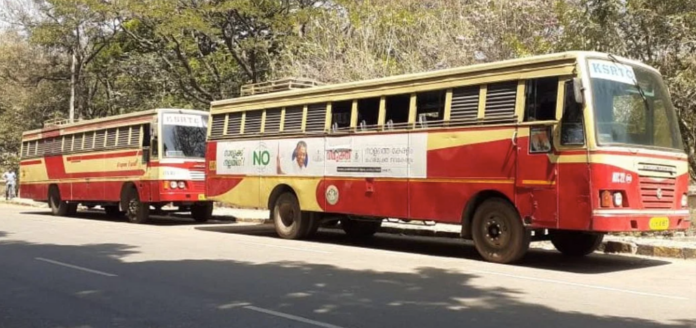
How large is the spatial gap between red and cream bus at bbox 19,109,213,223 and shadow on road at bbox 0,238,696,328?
25.8 ft

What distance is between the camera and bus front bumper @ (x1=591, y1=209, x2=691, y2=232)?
9.74 meters

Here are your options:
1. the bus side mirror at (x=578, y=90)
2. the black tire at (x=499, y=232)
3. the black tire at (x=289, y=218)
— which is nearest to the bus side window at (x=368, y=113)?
the black tire at (x=289, y=218)

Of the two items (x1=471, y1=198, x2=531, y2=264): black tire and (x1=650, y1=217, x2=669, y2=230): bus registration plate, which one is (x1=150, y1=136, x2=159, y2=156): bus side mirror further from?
(x1=650, y1=217, x2=669, y2=230): bus registration plate

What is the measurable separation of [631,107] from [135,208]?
14237 millimetres

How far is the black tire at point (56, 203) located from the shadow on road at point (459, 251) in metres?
8.31

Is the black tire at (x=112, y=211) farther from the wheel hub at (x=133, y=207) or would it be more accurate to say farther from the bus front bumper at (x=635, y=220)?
the bus front bumper at (x=635, y=220)

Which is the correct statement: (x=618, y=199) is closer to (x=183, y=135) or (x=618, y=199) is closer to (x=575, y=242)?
(x=575, y=242)

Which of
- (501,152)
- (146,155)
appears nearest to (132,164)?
(146,155)

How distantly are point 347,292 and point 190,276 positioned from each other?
2.54m

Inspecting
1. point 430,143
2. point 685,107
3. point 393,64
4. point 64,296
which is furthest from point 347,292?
point 393,64

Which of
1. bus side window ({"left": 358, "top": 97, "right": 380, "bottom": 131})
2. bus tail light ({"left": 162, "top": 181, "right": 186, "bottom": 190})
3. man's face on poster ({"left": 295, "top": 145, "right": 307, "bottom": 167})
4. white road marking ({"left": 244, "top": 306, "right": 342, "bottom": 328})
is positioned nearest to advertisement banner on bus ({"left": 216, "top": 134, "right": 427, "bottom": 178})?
man's face on poster ({"left": 295, "top": 145, "right": 307, "bottom": 167})

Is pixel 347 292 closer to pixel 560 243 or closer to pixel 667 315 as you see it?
pixel 667 315

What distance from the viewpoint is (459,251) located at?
13.1 m

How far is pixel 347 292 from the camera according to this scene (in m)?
8.23
